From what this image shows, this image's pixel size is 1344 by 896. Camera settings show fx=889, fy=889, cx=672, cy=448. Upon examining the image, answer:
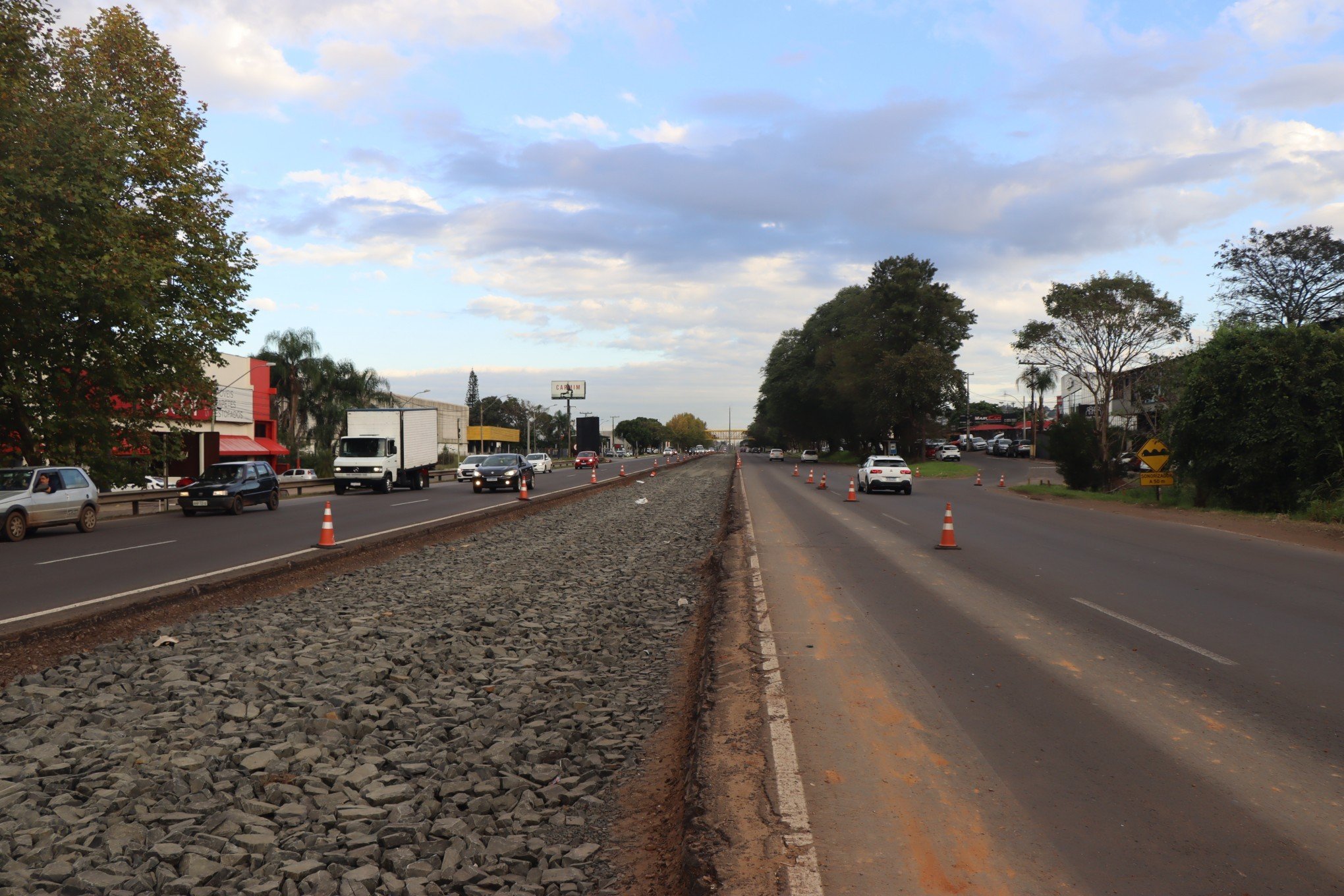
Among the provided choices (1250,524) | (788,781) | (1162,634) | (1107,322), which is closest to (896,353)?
(1107,322)

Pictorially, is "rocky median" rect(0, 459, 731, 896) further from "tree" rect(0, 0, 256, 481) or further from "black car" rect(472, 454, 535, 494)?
"black car" rect(472, 454, 535, 494)

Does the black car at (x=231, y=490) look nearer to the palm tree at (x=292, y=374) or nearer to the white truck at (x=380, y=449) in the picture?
the white truck at (x=380, y=449)

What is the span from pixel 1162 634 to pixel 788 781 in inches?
213

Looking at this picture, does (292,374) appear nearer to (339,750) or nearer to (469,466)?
(469,466)

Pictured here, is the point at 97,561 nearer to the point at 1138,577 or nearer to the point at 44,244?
the point at 44,244

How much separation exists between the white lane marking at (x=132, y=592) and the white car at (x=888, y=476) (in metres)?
23.2

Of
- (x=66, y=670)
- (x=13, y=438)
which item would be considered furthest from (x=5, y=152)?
(x=66, y=670)

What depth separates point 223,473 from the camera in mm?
26281

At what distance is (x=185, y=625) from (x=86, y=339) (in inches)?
627

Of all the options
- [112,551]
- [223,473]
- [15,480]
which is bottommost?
[112,551]

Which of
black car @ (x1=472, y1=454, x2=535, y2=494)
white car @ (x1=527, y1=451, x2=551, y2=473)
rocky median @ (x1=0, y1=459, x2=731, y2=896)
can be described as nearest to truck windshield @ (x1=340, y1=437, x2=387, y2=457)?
black car @ (x1=472, y1=454, x2=535, y2=494)

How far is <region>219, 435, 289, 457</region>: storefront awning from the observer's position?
5003 cm

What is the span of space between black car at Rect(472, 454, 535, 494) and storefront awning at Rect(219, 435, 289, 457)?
19857 millimetres

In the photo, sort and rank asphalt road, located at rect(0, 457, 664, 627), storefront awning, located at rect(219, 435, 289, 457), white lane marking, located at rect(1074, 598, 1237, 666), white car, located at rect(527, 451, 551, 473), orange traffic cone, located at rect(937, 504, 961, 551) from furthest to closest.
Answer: white car, located at rect(527, 451, 551, 473) → storefront awning, located at rect(219, 435, 289, 457) → orange traffic cone, located at rect(937, 504, 961, 551) → asphalt road, located at rect(0, 457, 664, 627) → white lane marking, located at rect(1074, 598, 1237, 666)
